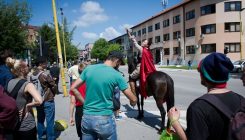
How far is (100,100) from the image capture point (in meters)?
4.16

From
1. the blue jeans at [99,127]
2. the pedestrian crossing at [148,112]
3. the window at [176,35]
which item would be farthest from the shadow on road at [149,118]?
the window at [176,35]

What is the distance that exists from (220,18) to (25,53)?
3003 cm

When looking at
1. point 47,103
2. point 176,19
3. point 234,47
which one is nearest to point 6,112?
point 47,103

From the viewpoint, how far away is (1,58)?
19.3 feet

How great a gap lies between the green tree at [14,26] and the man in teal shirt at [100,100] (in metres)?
28.1

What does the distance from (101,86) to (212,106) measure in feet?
6.51

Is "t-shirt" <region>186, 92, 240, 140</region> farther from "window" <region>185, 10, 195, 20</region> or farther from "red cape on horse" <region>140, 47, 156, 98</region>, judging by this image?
"window" <region>185, 10, 195, 20</region>

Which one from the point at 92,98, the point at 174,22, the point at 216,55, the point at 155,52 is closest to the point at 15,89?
the point at 92,98

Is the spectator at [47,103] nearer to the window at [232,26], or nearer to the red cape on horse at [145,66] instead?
the red cape on horse at [145,66]

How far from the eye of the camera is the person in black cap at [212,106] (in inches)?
93.7

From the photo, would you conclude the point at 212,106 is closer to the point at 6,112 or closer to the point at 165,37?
the point at 6,112

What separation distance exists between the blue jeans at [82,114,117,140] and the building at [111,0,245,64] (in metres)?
39.9

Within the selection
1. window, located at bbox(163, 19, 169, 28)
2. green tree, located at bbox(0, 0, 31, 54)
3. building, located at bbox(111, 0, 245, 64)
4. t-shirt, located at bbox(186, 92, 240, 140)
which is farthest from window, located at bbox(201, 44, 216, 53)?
t-shirt, located at bbox(186, 92, 240, 140)

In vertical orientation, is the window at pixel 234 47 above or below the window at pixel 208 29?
below
